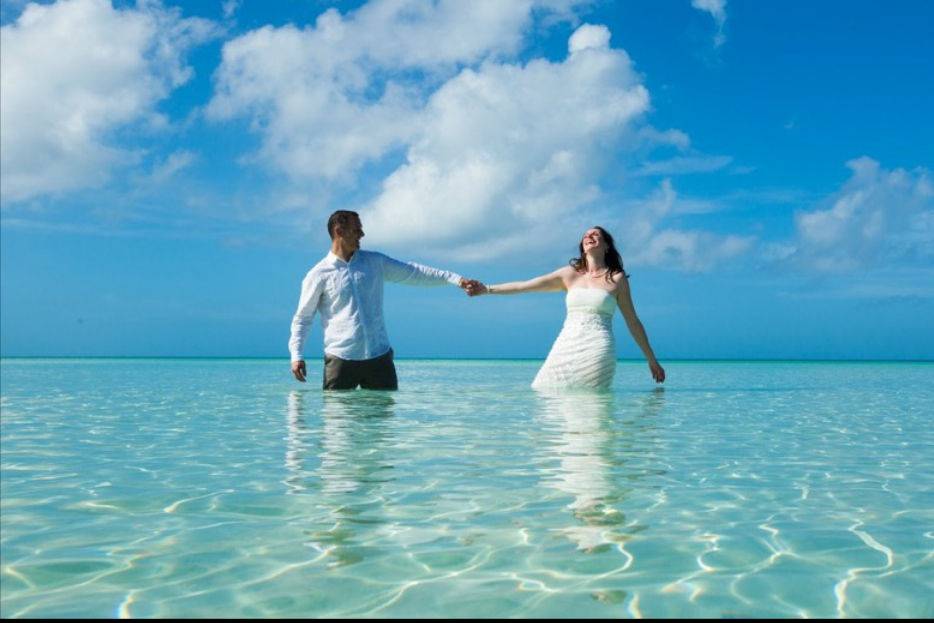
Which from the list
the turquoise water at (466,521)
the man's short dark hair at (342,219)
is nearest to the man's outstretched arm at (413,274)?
the man's short dark hair at (342,219)

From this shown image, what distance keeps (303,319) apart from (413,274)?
4.66 ft

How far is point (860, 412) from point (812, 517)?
7.43 metres

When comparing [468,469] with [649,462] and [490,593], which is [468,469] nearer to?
[649,462]

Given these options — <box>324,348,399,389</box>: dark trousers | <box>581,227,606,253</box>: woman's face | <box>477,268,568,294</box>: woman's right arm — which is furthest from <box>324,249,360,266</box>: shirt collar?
<box>581,227,606,253</box>: woman's face

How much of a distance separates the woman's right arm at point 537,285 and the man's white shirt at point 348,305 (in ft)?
5.83

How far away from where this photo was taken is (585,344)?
11445 mm

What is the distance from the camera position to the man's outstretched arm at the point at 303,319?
32.5 ft

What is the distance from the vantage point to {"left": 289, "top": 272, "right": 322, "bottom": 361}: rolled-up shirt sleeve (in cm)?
991

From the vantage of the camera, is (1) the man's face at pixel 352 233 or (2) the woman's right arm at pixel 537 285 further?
(2) the woman's right arm at pixel 537 285

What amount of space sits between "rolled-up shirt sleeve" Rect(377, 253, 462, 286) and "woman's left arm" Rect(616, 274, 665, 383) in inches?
87.3

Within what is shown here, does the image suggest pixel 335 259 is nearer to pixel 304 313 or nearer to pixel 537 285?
pixel 304 313

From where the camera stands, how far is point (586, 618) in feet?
8.68

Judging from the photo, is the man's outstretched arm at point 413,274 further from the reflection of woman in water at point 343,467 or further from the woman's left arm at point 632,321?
the woman's left arm at point 632,321

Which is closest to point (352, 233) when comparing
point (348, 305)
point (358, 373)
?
point (348, 305)
